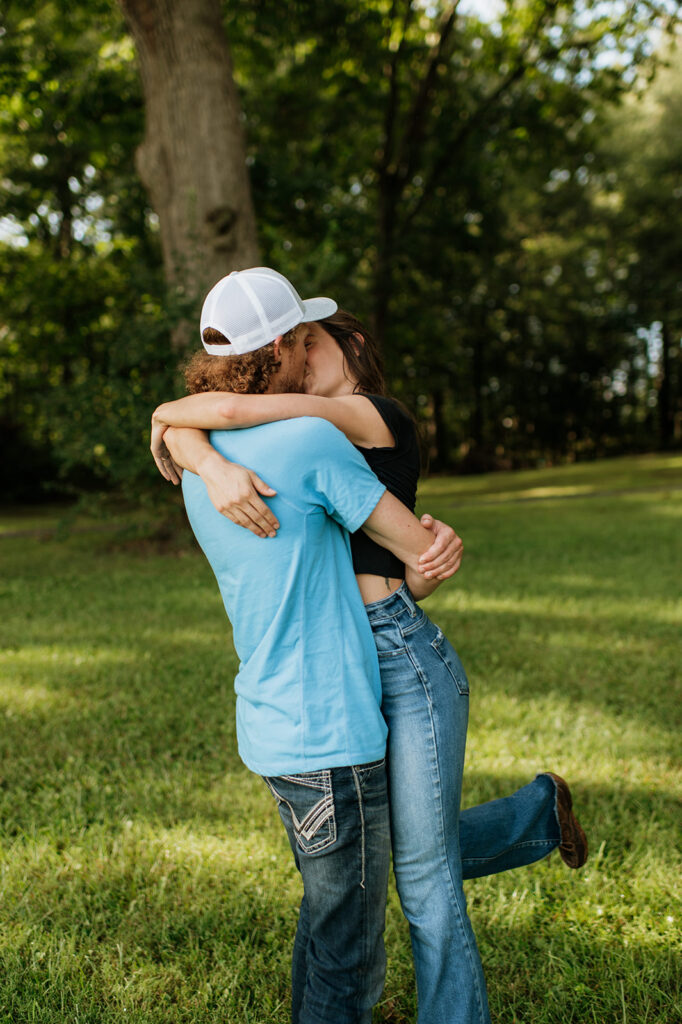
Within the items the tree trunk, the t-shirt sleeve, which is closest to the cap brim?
the t-shirt sleeve

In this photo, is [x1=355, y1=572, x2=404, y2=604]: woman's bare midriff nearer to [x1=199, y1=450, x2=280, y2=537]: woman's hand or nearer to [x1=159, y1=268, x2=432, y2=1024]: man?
[x1=159, y1=268, x2=432, y2=1024]: man

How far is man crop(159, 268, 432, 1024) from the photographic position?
1596 millimetres

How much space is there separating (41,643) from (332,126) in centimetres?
1615

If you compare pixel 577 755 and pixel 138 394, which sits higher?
pixel 138 394

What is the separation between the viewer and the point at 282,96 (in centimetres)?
1798

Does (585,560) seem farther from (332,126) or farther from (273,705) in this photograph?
(332,126)

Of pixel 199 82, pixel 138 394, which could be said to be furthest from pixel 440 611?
pixel 199 82

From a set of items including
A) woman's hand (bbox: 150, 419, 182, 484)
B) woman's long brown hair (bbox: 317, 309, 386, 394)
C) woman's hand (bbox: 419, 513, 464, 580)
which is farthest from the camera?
woman's hand (bbox: 150, 419, 182, 484)

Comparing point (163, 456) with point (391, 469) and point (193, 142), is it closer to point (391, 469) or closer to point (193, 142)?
point (391, 469)

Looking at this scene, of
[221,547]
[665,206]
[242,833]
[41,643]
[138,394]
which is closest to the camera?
[221,547]

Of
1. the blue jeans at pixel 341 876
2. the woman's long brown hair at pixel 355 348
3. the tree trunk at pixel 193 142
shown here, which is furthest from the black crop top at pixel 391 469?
the tree trunk at pixel 193 142

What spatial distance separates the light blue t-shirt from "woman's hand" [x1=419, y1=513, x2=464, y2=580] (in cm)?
18

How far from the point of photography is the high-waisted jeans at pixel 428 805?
1722 millimetres

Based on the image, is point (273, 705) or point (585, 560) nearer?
point (273, 705)
